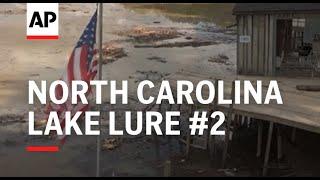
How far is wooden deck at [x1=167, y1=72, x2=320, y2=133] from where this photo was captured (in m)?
15.9

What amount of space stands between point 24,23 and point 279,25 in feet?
122

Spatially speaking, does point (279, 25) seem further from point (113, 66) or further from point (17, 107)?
point (113, 66)

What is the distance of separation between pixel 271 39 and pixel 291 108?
14.0 ft

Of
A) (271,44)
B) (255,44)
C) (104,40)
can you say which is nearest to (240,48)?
(255,44)

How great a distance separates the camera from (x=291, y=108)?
17047 millimetres

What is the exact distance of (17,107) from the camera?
93.2 ft

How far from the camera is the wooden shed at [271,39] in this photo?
20.4 metres

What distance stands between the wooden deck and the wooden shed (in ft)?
2.37

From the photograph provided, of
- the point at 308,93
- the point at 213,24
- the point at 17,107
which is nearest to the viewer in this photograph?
the point at 308,93

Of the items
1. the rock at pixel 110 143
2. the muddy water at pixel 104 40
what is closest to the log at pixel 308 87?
the rock at pixel 110 143

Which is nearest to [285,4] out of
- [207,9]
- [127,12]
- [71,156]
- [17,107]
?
[71,156]

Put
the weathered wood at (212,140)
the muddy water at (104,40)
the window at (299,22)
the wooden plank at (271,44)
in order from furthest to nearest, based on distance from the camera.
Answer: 1. the muddy water at (104,40)
2. the window at (299,22)
3. the wooden plank at (271,44)
4. the weathered wood at (212,140)

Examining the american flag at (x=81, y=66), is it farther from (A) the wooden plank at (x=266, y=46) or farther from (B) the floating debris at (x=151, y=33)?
(B) the floating debris at (x=151, y=33)

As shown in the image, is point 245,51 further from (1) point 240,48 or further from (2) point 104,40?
(2) point 104,40
